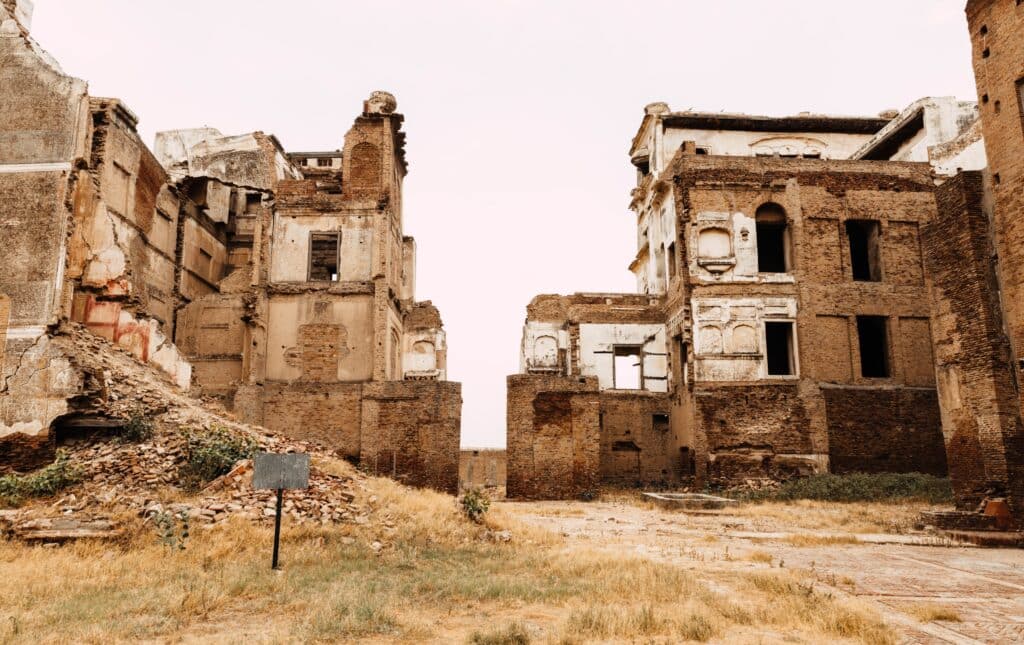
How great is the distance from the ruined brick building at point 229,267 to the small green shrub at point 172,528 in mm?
4455

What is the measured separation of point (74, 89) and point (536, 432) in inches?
576

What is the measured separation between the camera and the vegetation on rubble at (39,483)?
10.8 m

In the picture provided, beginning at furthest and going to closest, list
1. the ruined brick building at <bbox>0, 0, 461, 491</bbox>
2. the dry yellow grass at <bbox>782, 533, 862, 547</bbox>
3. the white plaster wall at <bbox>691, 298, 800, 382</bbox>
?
the white plaster wall at <bbox>691, 298, 800, 382</bbox>, the ruined brick building at <bbox>0, 0, 461, 491</bbox>, the dry yellow grass at <bbox>782, 533, 862, 547</bbox>

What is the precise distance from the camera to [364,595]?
719cm

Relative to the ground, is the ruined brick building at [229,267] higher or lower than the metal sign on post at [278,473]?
higher

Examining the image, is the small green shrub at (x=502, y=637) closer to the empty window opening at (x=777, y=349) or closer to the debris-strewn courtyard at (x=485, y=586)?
the debris-strewn courtyard at (x=485, y=586)

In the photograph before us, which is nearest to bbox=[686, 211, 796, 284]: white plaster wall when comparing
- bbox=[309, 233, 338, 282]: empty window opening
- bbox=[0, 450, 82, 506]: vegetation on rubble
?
bbox=[309, 233, 338, 282]: empty window opening

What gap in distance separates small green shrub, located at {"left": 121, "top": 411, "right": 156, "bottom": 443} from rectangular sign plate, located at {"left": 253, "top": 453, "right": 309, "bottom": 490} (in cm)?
Result: 501

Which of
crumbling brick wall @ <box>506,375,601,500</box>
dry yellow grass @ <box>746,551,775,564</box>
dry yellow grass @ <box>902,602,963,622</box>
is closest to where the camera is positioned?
dry yellow grass @ <box>902,602,963,622</box>

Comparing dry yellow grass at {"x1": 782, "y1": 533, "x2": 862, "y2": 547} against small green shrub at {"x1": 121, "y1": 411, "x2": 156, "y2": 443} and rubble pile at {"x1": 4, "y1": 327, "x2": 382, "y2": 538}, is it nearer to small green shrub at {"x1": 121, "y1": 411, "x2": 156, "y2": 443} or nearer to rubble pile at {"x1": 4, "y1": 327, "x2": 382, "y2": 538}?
rubble pile at {"x1": 4, "y1": 327, "x2": 382, "y2": 538}

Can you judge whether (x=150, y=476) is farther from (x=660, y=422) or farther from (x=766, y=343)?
(x=766, y=343)

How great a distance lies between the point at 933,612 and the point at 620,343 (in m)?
21.5

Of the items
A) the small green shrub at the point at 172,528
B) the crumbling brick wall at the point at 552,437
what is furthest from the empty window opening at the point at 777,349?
the small green shrub at the point at 172,528

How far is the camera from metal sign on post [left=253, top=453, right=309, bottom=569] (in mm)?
8492
